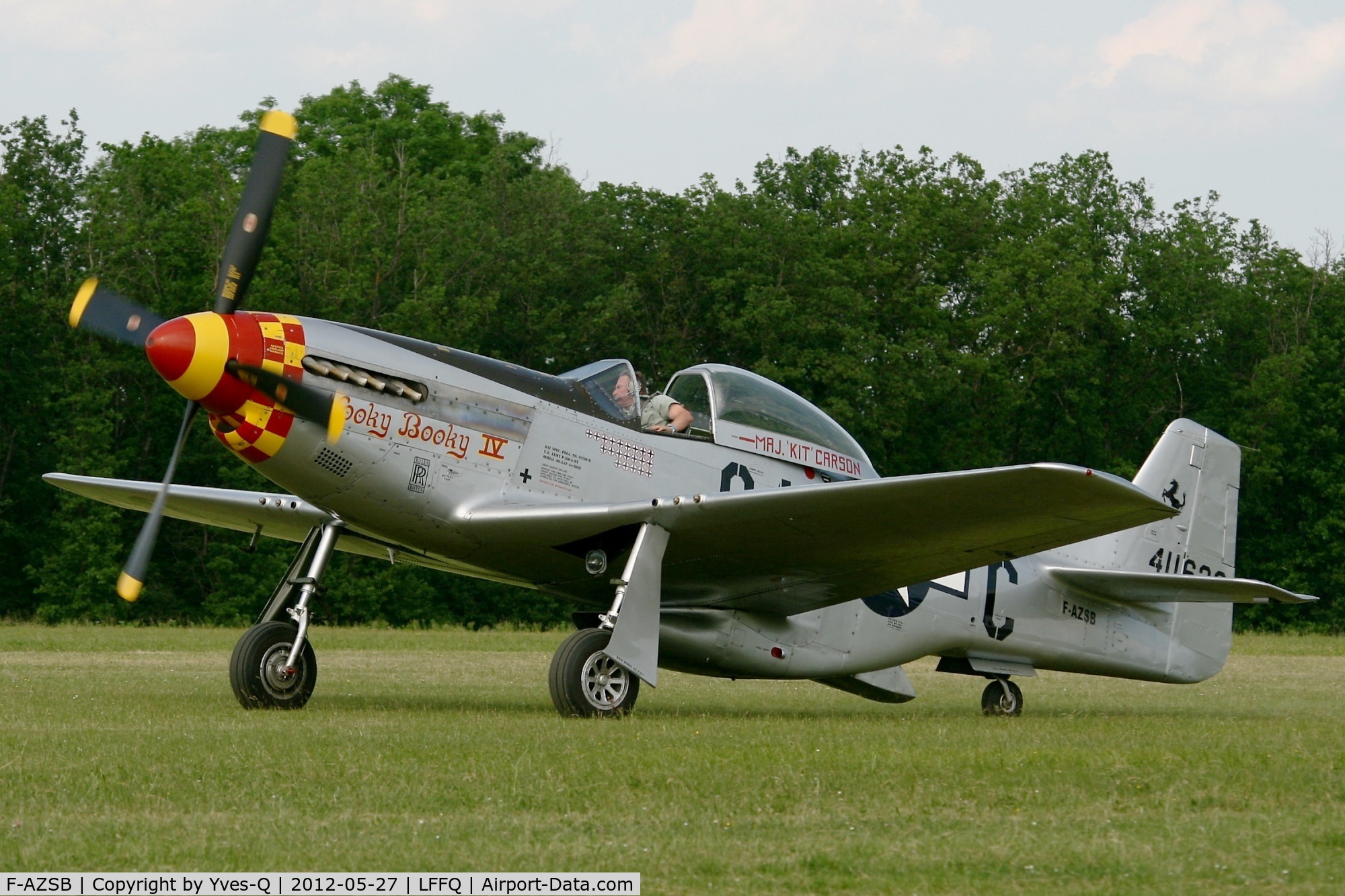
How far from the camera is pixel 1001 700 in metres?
13.4

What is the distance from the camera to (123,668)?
625 inches

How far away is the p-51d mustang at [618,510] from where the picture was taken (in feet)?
33.0

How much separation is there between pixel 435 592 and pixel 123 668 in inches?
906

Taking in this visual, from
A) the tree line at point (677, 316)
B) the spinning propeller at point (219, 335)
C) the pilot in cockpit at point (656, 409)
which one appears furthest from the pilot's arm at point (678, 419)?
the tree line at point (677, 316)

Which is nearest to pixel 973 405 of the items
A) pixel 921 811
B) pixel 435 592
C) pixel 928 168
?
pixel 928 168

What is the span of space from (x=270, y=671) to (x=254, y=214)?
331 centimetres

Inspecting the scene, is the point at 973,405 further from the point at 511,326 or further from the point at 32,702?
the point at 32,702

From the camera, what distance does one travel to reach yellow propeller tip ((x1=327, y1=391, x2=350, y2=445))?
10195mm

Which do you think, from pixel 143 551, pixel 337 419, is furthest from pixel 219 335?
pixel 143 551

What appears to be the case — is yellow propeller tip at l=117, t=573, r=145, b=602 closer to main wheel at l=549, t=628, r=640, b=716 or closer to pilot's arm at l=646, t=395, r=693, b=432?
main wheel at l=549, t=628, r=640, b=716

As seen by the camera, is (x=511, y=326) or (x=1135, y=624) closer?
(x=1135, y=624)

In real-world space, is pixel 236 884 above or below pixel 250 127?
below

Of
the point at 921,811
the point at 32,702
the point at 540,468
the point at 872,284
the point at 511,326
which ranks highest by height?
the point at 872,284
